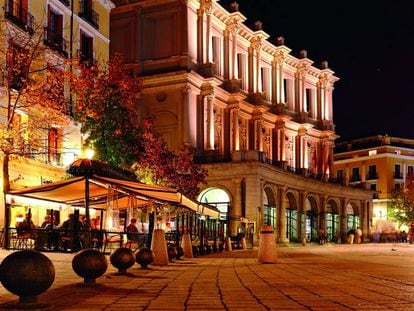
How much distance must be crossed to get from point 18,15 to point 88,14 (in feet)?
24.0

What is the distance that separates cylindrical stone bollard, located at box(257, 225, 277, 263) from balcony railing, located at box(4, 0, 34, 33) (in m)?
15.5

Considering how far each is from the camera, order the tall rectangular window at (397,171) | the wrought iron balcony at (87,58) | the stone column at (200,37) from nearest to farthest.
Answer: the wrought iron balcony at (87,58), the stone column at (200,37), the tall rectangular window at (397,171)

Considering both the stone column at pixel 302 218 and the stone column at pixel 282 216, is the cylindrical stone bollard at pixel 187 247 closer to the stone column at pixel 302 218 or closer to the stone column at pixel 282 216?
the stone column at pixel 282 216

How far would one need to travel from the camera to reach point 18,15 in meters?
30.4

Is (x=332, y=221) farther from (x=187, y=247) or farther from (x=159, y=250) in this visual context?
(x=159, y=250)

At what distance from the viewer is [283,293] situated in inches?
381

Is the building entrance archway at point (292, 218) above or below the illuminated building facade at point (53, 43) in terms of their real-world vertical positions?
below

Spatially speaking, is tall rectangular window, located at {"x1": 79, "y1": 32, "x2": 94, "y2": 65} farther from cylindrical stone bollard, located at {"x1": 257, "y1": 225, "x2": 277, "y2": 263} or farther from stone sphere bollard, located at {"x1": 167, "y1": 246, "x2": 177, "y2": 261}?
cylindrical stone bollard, located at {"x1": 257, "y1": 225, "x2": 277, "y2": 263}

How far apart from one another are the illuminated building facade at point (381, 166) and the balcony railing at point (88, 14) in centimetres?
5790

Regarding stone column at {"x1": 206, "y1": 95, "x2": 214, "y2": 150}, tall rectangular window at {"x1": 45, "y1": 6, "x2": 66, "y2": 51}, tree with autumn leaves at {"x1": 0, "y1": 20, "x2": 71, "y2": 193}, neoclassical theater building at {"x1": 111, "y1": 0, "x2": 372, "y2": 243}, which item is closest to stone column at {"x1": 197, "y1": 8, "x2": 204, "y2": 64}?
neoclassical theater building at {"x1": 111, "y1": 0, "x2": 372, "y2": 243}

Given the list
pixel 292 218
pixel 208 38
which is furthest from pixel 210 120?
pixel 292 218

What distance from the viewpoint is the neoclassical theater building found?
5081cm

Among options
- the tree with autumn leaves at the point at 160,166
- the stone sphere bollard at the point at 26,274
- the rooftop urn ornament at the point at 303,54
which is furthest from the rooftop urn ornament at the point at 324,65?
the stone sphere bollard at the point at 26,274

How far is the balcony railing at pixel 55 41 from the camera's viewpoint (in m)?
32.5
